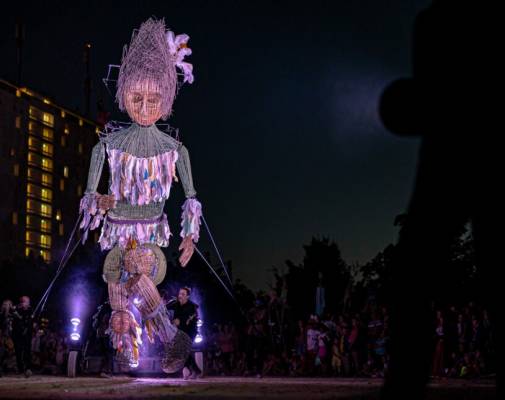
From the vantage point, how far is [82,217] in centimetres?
1149

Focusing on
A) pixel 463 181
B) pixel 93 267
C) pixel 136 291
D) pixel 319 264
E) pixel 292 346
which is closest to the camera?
pixel 463 181

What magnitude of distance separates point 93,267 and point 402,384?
9.53m

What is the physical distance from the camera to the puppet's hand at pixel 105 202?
437 inches

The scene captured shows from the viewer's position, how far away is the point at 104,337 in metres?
11.5

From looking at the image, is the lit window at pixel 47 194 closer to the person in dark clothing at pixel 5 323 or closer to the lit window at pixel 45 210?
the lit window at pixel 45 210

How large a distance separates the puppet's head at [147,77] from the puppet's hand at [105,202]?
1.17 metres

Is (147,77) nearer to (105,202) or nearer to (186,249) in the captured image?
(105,202)

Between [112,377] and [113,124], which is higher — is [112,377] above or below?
below

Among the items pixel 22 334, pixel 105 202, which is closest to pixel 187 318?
pixel 105 202

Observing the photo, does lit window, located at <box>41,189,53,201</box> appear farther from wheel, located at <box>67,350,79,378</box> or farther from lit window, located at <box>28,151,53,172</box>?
wheel, located at <box>67,350,79,378</box>

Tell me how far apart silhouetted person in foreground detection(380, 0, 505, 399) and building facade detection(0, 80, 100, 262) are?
3254 inches

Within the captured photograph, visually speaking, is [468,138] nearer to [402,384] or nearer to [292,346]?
[402,384]

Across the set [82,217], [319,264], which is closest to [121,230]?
Result: [82,217]

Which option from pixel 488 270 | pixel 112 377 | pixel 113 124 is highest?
pixel 113 124
